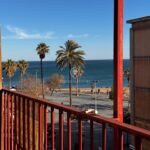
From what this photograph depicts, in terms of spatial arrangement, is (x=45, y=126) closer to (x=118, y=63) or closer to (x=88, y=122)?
(x=88, y=122)

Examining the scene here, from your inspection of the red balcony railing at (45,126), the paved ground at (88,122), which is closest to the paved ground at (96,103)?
the paved ground at (88,122)

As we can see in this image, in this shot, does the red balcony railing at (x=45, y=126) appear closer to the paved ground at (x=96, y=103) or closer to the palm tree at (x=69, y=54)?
the paved ground at (x=96, y=103)

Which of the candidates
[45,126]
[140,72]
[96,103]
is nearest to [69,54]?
[96,103]

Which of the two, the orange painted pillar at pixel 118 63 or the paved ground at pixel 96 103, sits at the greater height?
the orange painted pillar at pixel 118 63

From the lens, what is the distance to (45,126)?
387 centimetres

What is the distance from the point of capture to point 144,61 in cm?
3088

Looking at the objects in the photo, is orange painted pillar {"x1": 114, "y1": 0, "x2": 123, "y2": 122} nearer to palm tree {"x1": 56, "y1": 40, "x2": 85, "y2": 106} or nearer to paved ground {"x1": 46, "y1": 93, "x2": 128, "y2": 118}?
paved ground {"x1": 46, "y1": 93, "x2": 128, "y2": 118}

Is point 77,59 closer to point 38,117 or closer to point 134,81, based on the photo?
point 134,81

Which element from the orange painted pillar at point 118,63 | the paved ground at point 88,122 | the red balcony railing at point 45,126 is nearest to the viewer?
the red balcony railing at point 45,126

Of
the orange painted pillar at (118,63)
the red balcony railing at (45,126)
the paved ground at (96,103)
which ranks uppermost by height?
the orange painted pillar at (118,63)

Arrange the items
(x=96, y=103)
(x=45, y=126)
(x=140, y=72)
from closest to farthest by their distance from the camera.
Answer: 1. (x=45, y=126)
2. (x=140, y=72)
3. (x=96, y=103)

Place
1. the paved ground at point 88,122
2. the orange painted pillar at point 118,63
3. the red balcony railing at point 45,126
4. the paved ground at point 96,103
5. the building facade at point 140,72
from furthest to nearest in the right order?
the paved ground at point 96,103 < the building facade at point 140,72 < the paved ground at point 88,122 < the orange painted pillar at point 118,63 < the red balcony railing at point 45,126

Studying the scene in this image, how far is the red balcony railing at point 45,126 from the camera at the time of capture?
2.66 metres

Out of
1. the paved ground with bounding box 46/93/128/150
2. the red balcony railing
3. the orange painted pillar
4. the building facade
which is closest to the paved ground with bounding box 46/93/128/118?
the paved ground with bounding box 46/93/128/150
